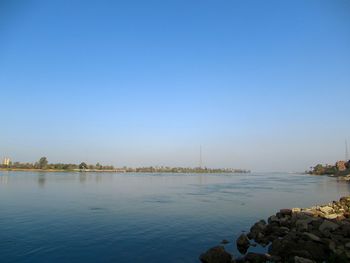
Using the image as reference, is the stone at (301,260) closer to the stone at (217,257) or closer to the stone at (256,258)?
the stone at (256,258)

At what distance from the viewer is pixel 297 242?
1739 centimetres

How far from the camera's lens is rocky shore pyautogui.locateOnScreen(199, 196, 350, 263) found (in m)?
15.6

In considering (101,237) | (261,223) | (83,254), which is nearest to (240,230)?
(261,223)

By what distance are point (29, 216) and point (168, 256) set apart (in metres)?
18.1

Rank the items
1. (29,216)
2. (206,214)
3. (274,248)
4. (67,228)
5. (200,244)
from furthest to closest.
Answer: (206,214), (29,216), (67,228), (200,244), (274,248)

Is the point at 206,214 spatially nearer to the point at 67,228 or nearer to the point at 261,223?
the point at 261,223

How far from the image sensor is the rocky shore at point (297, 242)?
15562 millimetres

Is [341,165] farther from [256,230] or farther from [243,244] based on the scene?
[243,244]

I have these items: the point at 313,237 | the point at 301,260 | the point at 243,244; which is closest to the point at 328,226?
Answer: the point at 313,237

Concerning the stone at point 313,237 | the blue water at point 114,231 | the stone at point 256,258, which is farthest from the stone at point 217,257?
the stone at point 313,237

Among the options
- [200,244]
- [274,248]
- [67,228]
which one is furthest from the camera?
[67,228]

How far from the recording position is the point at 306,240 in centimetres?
1797

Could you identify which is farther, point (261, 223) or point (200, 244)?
point (261, 223)

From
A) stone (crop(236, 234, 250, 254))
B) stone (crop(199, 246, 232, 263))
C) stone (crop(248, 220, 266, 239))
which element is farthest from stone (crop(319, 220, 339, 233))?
stone (crop(199, 246, 232, 263))
